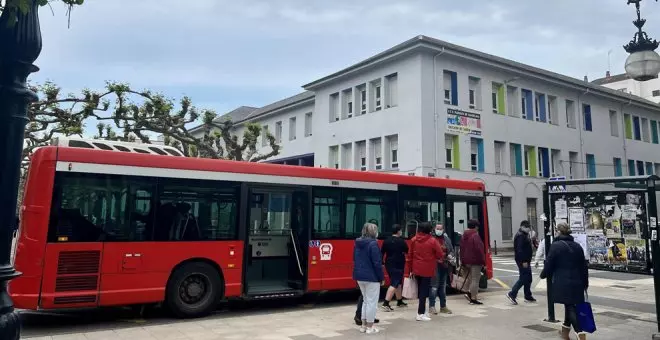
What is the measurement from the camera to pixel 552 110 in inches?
1240

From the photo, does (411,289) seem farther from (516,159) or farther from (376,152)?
(516,159)

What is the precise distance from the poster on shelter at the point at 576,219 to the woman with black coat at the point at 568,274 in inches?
72.2

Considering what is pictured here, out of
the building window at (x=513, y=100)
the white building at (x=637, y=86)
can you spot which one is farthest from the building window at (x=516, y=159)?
the white building at (x=637, y=86)

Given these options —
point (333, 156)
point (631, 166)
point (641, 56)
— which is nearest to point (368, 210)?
point (641, 56)

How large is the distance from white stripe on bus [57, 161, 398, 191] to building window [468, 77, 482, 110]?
17944 millimetres

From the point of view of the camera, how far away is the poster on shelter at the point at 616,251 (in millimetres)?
8266

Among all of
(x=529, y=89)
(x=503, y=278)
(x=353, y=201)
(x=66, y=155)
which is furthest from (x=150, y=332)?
(x=529, y=89)

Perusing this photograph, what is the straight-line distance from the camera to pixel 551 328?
816 cm

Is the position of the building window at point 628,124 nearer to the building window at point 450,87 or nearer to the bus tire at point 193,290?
the building window at point 450,87

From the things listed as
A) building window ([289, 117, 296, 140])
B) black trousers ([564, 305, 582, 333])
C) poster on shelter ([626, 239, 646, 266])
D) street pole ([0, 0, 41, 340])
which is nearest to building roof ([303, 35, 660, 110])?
building window ([289, 117, 296, 140])

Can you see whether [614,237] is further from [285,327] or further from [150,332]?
[150,332]

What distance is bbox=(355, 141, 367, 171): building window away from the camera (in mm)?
28609

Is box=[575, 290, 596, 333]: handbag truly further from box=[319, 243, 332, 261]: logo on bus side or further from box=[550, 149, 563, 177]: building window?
box=[550, 149, 563, 177]: building window

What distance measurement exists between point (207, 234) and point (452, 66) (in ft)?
68.7
